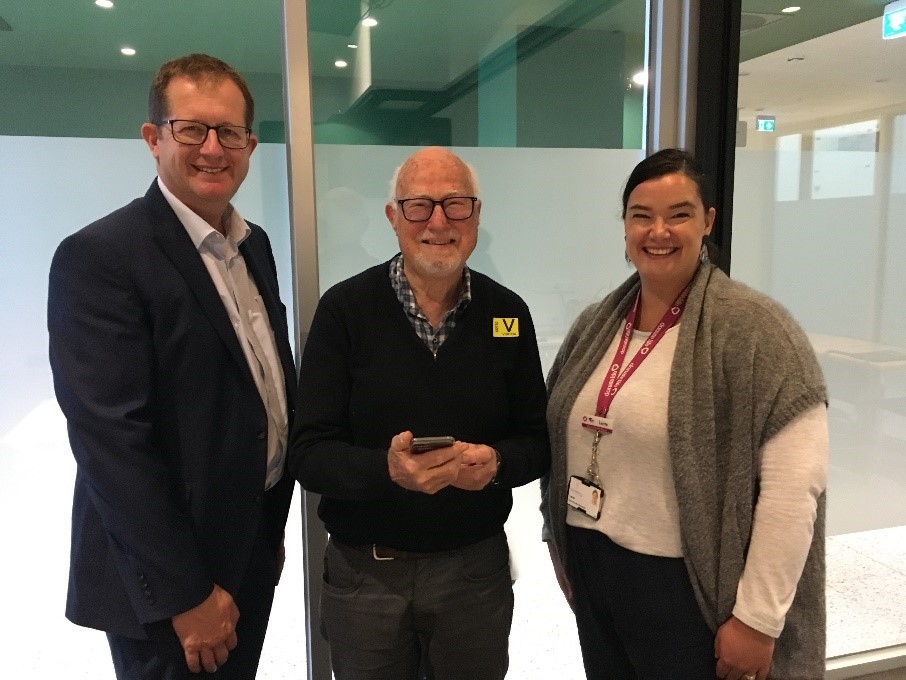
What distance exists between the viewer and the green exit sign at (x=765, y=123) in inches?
102

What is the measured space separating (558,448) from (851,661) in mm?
2157

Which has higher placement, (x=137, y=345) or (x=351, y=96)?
(x=351, y=96)

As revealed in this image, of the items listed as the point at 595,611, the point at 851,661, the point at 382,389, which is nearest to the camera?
the point at 382,389

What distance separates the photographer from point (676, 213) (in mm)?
1490

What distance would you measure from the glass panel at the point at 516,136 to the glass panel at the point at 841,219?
0.51 m

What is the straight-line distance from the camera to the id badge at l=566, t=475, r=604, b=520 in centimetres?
149

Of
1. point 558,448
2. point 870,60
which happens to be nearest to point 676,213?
point 558,448

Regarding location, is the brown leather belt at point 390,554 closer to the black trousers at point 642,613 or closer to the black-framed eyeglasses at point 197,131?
the black trousers at point 642,613

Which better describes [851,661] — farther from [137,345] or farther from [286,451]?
[137,345]

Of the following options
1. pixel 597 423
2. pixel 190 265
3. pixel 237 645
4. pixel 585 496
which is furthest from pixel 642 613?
pixel 190 265

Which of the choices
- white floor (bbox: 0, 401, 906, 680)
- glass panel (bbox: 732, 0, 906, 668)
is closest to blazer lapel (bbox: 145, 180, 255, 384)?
white floor (bbox: 0, 401, 906, 680)

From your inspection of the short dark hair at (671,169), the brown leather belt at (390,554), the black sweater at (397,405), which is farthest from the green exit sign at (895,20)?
the brown leather belt at (390,554)

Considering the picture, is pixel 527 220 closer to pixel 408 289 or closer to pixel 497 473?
pixel 408 289

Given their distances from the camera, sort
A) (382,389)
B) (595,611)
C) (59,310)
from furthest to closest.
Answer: (595,611), (382,389), (59,310)
